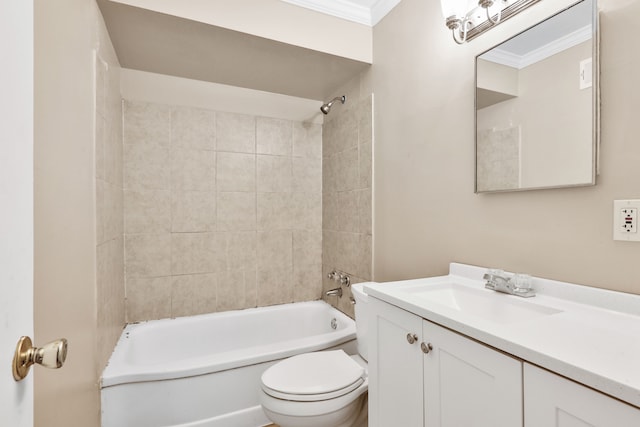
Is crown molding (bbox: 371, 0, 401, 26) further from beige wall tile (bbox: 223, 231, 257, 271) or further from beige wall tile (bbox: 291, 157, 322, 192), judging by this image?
beige wall tile (bbox: 223, 231, 257, 271)

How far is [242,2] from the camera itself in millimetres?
1698

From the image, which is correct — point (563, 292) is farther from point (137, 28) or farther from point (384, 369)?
point (137, 28)

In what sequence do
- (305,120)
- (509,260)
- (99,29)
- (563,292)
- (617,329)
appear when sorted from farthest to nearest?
(305,120), (99,29), (509,260), (563,292), (617,329)

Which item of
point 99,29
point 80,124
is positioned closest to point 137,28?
point 99,29

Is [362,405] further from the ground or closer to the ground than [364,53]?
closer to the ground

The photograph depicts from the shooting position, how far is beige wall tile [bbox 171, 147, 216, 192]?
2311mm

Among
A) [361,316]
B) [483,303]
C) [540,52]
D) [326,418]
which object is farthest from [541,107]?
[326,418]

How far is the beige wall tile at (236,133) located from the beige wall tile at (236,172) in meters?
0.06

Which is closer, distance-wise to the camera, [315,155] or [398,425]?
[398,425]

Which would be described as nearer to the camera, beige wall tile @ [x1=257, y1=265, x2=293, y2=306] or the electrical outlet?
the electrical outlet

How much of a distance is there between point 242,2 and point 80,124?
1.07 metres

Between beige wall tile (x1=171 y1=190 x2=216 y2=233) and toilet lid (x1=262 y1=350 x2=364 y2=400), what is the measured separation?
126 cm
